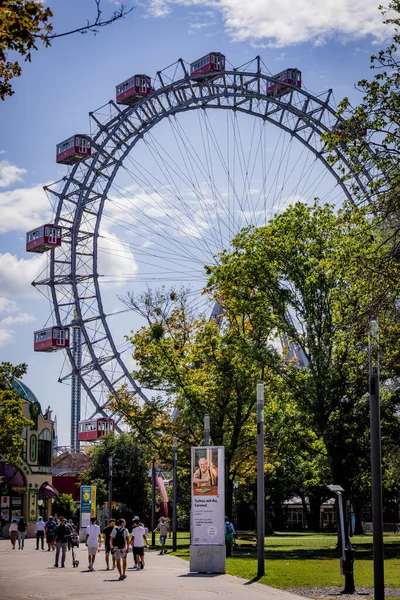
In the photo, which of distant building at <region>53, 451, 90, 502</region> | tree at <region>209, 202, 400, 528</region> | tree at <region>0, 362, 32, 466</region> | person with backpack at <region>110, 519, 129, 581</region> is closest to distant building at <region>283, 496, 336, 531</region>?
distant building at <region>53, 451, 90, 502</region>

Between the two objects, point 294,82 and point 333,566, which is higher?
point 294,82

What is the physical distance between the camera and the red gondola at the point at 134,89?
66250mm

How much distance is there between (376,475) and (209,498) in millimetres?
11429

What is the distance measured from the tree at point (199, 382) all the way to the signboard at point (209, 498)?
14.6 meters

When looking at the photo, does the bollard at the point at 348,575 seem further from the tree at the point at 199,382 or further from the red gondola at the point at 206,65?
the red gondola at the point at 206,65

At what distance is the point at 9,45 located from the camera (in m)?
11.0

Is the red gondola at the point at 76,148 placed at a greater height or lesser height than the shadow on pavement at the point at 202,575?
greater

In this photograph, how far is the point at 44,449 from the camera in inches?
3115

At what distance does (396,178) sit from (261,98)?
1908 inches

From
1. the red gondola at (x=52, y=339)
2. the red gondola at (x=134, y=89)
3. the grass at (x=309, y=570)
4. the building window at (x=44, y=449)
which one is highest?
the red gondola at (x=134, y=89)

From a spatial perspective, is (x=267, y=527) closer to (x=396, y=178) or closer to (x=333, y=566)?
(x=333, y=566)

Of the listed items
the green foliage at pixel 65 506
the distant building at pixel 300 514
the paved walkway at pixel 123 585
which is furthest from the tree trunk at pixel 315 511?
the paved walkway at pixel 123 585

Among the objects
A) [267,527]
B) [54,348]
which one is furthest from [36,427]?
[267,527]

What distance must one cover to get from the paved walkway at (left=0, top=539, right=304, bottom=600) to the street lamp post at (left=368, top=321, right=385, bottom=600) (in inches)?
153
